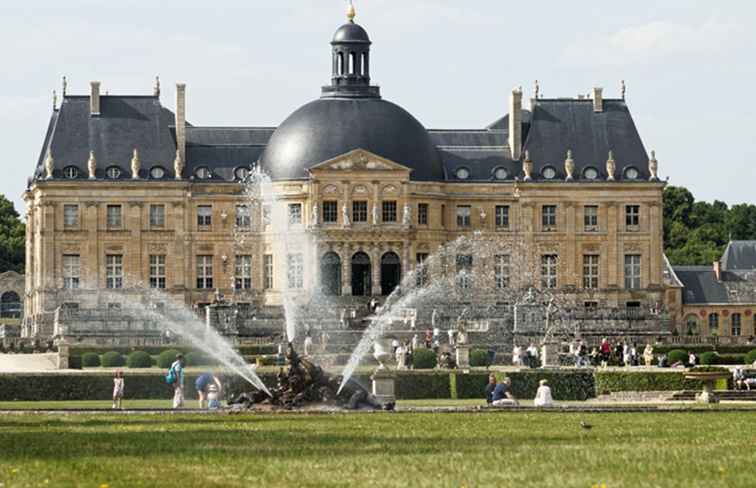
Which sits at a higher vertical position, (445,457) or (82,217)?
(82,217)

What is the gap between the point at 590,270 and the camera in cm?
9981

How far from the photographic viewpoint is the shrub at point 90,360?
70.9m

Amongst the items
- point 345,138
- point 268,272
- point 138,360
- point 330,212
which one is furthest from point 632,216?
point 138,360

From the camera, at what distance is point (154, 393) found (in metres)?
55.1

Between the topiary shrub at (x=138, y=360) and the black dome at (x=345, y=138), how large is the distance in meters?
27.7

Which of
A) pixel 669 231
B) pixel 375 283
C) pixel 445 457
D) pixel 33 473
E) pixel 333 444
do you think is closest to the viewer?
pixel 33 473

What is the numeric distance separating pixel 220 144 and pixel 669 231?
130 feet

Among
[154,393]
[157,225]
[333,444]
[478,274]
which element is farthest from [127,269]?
[333,444]

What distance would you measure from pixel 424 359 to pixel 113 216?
1278 inches

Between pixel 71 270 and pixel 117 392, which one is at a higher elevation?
pixel 71 270

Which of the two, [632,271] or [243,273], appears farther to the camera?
[632,271]

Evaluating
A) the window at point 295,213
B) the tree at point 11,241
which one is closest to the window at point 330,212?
the window at point 295,213

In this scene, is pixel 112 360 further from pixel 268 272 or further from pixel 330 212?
pixel 330 212

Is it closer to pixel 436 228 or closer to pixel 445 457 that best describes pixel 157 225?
pixel 436 228
